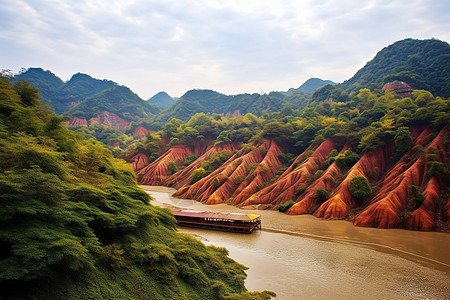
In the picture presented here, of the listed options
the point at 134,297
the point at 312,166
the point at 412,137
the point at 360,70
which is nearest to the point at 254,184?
the point at 312,166

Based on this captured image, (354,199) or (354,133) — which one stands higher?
(354,133)

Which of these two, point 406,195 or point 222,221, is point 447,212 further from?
point 222,221

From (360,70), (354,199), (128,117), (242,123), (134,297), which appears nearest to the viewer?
(134,297)

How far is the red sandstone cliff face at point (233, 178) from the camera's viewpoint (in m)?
57.7

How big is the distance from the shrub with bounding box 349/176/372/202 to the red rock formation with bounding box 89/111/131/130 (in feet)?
513

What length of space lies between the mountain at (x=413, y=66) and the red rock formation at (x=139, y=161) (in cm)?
9317

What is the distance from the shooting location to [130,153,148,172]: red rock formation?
93456 mm

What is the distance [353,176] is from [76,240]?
4461 centimetres

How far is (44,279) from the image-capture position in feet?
32.8

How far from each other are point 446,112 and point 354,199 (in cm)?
2399

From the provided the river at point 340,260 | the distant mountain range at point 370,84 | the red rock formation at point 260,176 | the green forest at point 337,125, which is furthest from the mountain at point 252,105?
the river at point 340,260

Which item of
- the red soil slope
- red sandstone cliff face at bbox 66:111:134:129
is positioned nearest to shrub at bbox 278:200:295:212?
the red soil slope

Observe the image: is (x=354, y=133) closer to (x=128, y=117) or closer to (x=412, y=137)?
(x=412, y=137)

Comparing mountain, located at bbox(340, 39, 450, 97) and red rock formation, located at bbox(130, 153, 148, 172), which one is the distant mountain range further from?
red rock formation, located at bbox(130, 153, 148, 172)
